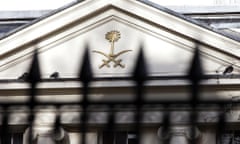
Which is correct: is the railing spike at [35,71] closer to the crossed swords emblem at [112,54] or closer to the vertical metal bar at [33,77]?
the vertical metal bar at [33,77]

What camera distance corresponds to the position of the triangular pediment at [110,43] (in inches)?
419

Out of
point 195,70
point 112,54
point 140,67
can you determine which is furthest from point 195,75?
point 112,54

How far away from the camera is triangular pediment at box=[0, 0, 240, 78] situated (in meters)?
10.6

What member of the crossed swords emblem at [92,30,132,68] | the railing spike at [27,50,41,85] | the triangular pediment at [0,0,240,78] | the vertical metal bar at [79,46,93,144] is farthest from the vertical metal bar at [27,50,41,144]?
the crossed swords emblem at [92,30,132,68]

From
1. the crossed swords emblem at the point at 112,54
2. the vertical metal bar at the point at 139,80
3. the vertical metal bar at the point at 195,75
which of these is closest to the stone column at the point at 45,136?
the crossed swords emblem at the point at 112,54

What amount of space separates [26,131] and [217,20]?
202 inches

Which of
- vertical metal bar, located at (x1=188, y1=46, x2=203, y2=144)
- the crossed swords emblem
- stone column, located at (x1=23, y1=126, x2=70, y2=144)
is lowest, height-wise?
vertical metal bar, located at (x1=188, y1=46, x2=203, y2=144)

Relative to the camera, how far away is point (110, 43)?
10883 mm

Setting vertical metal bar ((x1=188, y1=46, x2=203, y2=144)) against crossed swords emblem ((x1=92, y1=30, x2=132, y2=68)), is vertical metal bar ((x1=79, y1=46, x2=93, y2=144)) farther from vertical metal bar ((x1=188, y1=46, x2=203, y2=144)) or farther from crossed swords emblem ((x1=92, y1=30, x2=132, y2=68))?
crossed swords emblem ((x1=92, y1=30, x2=132, y2=68))

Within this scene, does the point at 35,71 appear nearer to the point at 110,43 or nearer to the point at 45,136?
the point at 45,136

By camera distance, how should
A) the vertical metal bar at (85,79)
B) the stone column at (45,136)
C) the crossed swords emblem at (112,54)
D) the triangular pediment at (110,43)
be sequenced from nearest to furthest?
the vertical metal bar at (85,79) < the stone column at (45,136) < the triangular pediment at (110,43) < the crossed swords emblem at (112,54)

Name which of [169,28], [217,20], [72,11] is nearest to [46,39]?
[72,11]

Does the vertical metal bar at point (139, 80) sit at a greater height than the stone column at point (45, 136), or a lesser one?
lesser

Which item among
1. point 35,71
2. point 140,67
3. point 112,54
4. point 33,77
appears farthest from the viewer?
point 112,54
